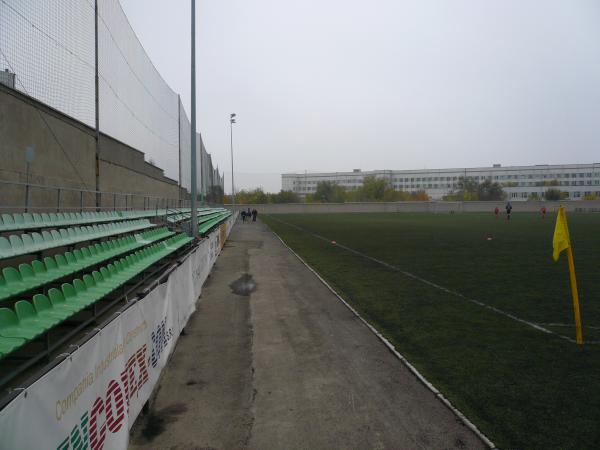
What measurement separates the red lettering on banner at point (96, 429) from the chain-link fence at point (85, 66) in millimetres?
6684

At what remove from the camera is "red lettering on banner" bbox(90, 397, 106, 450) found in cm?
279

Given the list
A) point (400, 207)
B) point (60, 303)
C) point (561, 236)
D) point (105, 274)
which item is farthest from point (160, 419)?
point (400, 207)

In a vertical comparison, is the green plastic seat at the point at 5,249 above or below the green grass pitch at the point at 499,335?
above

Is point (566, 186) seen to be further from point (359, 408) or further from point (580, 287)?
point (359, 408)

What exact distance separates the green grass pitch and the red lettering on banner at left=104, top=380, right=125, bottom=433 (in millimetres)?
3099

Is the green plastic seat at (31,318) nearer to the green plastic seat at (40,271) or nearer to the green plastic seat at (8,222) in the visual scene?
the green plastic seat at (40,271)

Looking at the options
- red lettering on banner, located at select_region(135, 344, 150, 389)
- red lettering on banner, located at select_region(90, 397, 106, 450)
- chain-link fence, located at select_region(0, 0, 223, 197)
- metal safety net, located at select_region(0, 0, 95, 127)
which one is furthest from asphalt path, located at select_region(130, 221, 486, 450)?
chain-link fence, located at select_region(0, 0, 223, 197)

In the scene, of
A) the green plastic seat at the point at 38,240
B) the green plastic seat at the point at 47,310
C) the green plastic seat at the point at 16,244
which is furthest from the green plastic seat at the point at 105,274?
the green plastic seat at the point at 47,310

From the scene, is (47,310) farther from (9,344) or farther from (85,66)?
(85,66)

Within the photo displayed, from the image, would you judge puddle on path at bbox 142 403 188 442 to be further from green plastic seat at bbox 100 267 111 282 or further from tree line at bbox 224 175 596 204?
tree line at bbox 224 175 596 204

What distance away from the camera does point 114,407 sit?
3232mm

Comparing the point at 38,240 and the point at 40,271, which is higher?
the point at 38,240

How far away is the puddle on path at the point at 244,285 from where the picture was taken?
1031 centimetres

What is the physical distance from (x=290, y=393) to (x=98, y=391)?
232 cm
